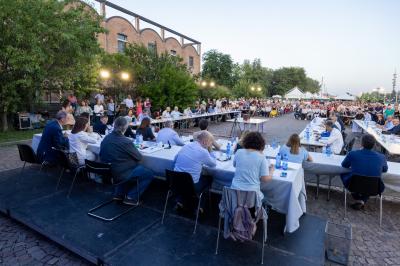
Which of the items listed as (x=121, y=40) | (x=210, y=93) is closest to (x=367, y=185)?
(x=210, y=93)

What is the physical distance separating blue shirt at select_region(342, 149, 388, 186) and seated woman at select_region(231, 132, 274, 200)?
1863 millimetres

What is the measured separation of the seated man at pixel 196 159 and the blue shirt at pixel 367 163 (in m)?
2.23

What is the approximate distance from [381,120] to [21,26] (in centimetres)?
1554

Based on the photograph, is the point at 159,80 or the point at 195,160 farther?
the point at 159,80

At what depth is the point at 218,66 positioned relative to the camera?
1281 inches

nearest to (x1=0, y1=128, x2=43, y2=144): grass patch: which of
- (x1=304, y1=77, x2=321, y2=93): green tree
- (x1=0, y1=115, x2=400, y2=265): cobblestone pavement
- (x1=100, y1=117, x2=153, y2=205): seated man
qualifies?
(x1=0, y1=115, x2=400, y2=265): cobblestone pavement

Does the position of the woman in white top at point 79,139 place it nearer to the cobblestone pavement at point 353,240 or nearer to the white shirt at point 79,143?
the white shirt at point 79,143

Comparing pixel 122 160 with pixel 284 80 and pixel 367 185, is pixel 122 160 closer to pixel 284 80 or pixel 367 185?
pixel 367 185

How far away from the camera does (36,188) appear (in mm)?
4754

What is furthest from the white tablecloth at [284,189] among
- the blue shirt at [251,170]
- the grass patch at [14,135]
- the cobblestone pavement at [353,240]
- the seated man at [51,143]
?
the grass patch at [14,135]

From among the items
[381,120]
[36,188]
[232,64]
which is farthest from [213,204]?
[232,64]

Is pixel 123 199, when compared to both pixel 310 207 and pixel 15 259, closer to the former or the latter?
pixel 15 259

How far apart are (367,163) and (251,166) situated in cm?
218

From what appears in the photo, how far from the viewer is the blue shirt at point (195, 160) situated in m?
3.62
